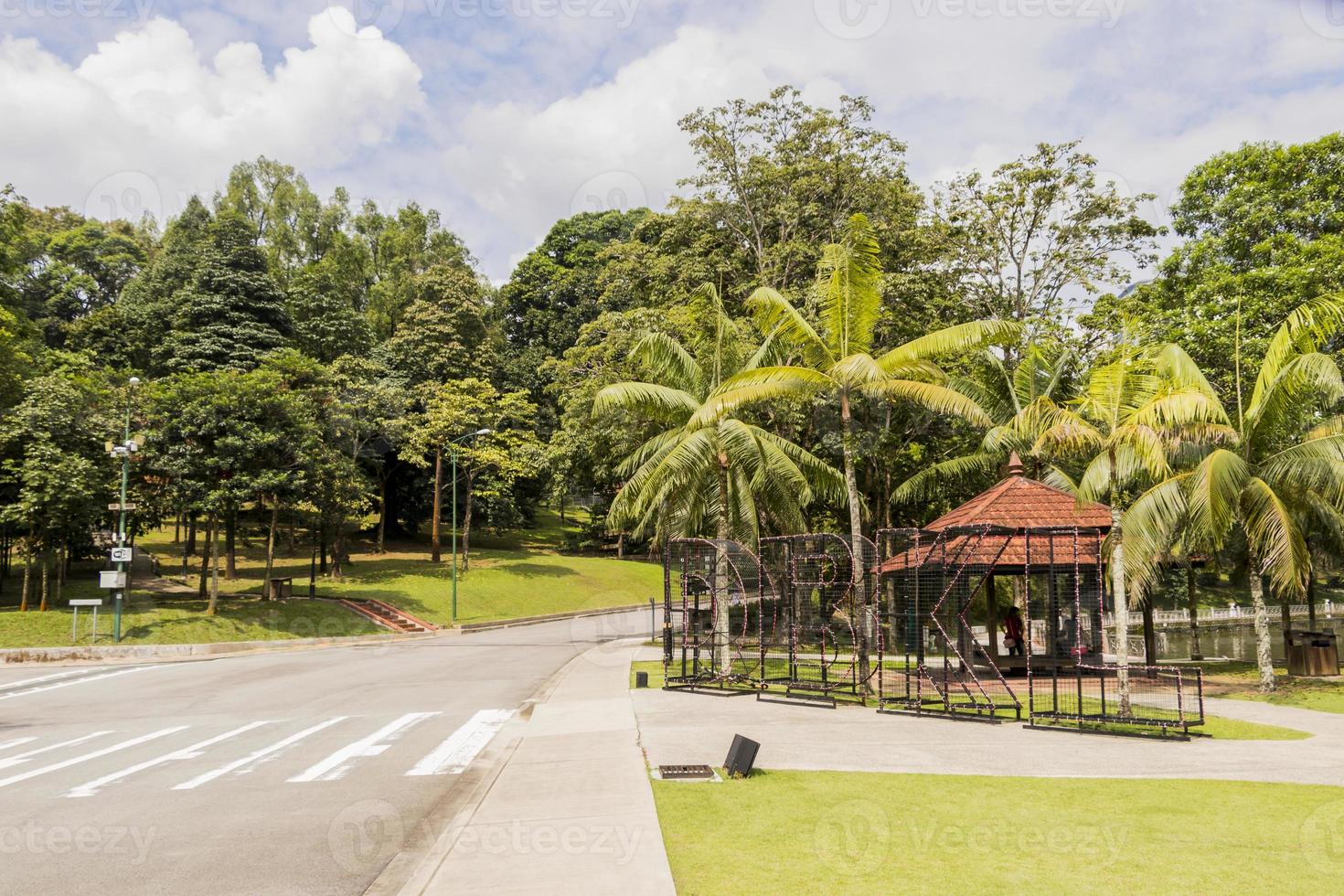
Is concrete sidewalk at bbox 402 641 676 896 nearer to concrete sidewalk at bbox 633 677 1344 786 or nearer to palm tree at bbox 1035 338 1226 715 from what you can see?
concrete sidewalk at bbox 633 677 1344 786

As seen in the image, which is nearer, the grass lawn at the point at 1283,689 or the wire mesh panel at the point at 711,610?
the grass lawn at the point at 1283,689

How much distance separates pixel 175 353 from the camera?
49156 mm

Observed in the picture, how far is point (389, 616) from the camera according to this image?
38938 mm

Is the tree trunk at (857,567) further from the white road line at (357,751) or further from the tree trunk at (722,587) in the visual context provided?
the white road line at (357,751)

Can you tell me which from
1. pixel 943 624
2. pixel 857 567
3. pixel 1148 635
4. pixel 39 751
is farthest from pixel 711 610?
pixel 1148 635

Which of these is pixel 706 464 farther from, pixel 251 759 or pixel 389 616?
pixel 389 616

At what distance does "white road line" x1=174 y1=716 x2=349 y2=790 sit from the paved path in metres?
5.45

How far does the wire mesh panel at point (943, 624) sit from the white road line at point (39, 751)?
43.3 ft

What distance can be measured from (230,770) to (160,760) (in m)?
1.60

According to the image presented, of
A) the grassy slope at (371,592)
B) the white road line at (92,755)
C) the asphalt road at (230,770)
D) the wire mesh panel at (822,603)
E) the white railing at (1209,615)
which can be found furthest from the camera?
the white railing at (1209,615)

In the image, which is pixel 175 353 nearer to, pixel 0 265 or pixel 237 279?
pixel 237 279

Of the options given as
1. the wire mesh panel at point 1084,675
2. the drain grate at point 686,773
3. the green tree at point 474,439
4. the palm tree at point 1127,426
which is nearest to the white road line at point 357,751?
the drain grate at point 686,773

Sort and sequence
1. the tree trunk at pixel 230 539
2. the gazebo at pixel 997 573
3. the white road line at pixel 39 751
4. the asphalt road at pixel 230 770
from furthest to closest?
the tree trunk at pixel 230 539
the gazebo at pixel 997 573
the white road line at pixel 39 751
the asphalt road at pixel 230 770

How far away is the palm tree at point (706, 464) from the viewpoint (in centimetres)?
2127
